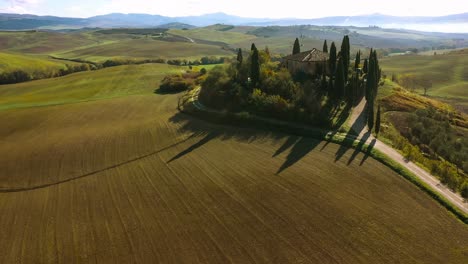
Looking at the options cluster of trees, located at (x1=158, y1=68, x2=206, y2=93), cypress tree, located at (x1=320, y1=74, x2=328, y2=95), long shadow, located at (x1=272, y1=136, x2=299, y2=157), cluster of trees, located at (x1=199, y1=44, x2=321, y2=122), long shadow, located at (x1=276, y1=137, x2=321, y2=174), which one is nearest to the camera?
long shadow, located at (x1=276, y1=137, x2=321, y2=174)

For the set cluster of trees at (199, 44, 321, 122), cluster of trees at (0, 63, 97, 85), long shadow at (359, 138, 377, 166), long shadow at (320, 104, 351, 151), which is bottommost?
cluster of trees at (0, 63, 97, 85)

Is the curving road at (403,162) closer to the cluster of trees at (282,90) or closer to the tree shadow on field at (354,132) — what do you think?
the tree shadow on field at (354,132)

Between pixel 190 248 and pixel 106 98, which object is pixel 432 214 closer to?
pixel 190 248

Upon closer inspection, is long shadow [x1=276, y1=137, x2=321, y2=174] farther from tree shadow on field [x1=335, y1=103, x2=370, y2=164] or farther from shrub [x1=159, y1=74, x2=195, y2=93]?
shrub [x1=159, y1=74, x2=195, y2=93]

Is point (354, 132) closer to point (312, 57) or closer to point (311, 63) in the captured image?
point (311, 63)

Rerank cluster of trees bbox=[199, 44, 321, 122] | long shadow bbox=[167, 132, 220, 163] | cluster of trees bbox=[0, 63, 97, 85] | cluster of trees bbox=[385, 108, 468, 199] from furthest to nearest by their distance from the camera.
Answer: cluster of trees bbox=[0, 63, 97, 85]
cluster of trees bbox=[199, 44, 321, 122]
long shadow bbox=[167, 132, 220, 163]
cluster of trees bbox=[385, 108, 468, 199]

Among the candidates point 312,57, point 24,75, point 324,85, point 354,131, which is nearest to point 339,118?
point 354,131

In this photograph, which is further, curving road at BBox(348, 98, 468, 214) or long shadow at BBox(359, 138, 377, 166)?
long shadow at BBox(359, 138, 377, 166)

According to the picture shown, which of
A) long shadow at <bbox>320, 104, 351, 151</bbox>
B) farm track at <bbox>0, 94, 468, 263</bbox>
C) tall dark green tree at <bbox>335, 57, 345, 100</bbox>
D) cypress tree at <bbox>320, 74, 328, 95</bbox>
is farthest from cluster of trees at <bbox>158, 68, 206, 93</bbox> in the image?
long shadow at <bbox>320, 104, 351, 151</bbox>
